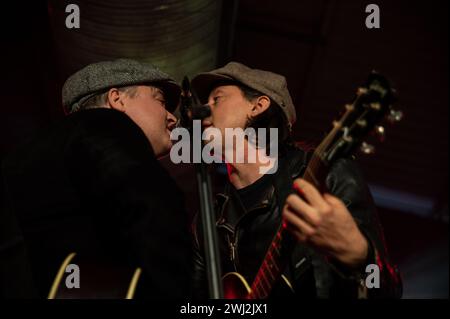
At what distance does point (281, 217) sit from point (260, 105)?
78cm

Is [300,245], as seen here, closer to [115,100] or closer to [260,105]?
[260,105]

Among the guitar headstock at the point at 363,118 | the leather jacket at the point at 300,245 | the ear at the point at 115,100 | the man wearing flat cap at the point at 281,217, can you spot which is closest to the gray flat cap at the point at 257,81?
the man wearing flat cap at the point at 281,217

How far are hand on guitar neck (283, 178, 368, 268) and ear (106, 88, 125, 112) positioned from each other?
46.7 inches

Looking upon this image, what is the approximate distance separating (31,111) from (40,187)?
3.13 metres

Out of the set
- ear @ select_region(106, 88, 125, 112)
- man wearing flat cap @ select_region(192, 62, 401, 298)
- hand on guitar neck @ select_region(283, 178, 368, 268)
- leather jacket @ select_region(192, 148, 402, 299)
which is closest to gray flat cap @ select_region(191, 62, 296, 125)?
man wearing flat cap @ select_region(192, 62, 401, 298)

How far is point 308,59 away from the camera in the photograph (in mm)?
5062

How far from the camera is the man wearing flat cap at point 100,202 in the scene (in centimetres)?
159

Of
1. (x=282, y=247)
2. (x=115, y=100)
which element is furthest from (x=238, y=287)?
(x=115, y=100)

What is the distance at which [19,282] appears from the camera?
5035 millimetres

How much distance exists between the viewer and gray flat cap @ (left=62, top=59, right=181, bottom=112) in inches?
98.0

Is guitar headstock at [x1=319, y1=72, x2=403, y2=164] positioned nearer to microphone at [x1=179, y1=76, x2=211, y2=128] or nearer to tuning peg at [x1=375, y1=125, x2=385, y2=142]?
tuning peg at [x1=375, y1=125, x2=385, y2=142]

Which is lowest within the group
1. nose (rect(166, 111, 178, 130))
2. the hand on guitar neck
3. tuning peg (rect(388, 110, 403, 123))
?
the hand on guitar neck

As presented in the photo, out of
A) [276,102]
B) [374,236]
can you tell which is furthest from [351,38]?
[374,236]
